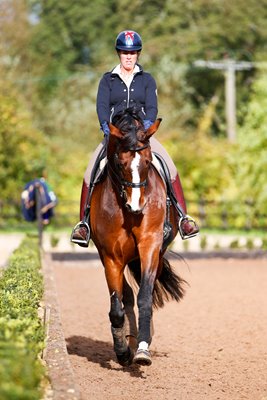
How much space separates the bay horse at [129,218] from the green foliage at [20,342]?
793mm

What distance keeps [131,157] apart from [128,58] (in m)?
1.43

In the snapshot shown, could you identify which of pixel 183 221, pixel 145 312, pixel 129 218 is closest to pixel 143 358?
pixel 145 312

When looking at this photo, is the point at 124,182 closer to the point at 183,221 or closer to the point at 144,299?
the point at 144,299

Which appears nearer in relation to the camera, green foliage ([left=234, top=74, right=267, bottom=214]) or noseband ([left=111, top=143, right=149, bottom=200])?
noseband ([left=111, top=143, right=149, bottom=200])

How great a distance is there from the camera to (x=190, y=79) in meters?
60.0

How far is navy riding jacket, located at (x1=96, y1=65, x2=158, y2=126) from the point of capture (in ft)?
30.3

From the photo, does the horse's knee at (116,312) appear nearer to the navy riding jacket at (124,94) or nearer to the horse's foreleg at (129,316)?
the horse's foreleg at (129,316)

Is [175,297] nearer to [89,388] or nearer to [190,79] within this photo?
[89,388]

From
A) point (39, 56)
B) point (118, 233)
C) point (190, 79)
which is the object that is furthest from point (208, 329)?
point (39, 56)

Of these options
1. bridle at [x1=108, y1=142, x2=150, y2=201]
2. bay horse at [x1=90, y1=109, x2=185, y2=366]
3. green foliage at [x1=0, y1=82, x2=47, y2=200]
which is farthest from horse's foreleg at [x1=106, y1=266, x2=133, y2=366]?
green foliage at [x1=0, y1=82, x2=47, y2=200]

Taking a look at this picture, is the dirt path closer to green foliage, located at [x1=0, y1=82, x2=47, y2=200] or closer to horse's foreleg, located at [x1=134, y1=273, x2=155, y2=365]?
horse's foreleg, located at [x1=134, y1=273, x2=155, y2=365]

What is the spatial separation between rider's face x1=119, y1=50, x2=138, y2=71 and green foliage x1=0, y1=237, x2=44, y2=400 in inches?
87.2

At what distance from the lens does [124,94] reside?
9289 mm

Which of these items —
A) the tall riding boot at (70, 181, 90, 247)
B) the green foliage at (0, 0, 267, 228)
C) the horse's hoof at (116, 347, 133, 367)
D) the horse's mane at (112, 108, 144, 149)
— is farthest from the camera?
the green foliage at (0, 0, 267, 228)
